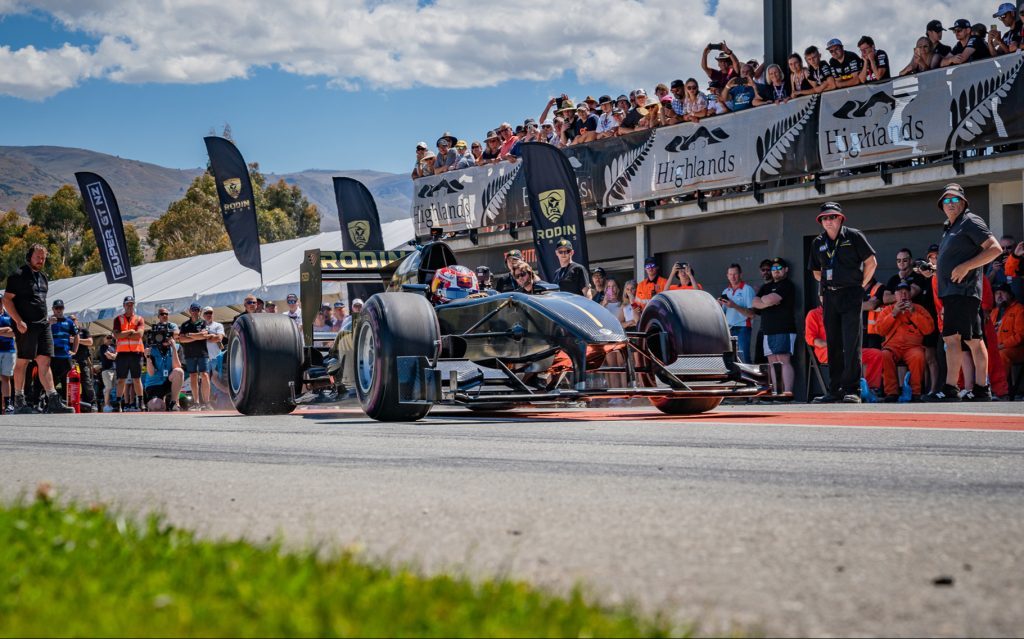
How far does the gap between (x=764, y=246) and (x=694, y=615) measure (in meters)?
16.0

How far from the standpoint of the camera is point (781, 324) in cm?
1470

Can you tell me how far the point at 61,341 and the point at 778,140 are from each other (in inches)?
436

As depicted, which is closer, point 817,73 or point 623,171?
point 817,73

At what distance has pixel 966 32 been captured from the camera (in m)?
14.1

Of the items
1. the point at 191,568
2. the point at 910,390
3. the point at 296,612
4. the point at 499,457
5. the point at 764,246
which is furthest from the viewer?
the point at 764,246

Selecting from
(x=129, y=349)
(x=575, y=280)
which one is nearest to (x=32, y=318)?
(x=129, y=349)

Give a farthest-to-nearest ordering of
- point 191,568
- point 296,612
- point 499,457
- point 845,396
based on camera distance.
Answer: point 845,396, point 499,457, point 191,568, point 296,612

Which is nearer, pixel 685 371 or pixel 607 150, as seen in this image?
pixel 685 371

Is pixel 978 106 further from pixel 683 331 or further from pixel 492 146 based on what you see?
pixel 492 146

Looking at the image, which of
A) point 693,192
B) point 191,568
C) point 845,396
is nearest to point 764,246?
point 693,192

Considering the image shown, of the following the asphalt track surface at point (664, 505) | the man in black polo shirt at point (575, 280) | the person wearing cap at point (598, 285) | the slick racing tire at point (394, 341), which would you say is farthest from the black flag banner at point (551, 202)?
the asphalt track surface at point (664, 505)

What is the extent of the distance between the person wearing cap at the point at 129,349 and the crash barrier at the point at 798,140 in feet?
20.4

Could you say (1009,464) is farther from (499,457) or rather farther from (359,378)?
(359,378)

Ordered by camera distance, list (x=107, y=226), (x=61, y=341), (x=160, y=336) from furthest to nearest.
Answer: (x=107, y=226) < (x=160, y=336) < (x=61, y=341)
